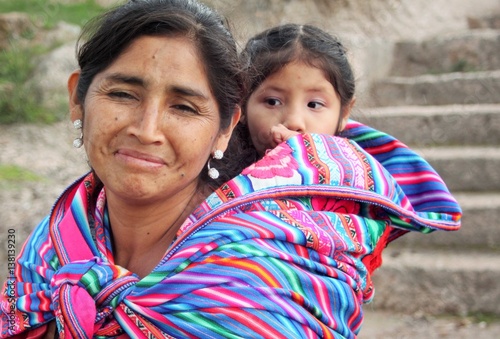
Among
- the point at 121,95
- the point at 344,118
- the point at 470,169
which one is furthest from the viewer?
the point at 470,169

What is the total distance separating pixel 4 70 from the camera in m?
5.59

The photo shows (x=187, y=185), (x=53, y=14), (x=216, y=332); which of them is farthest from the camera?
(x=53, y=14)

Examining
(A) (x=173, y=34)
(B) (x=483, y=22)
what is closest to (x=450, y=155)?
(A) (x=173, y=34)

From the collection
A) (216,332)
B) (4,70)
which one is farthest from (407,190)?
(4,70)

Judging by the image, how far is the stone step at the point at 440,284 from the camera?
3.99 meters

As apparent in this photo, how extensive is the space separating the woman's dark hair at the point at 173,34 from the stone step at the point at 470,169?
3105 millimetres

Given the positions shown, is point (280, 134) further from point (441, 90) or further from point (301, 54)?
point (441, 90)

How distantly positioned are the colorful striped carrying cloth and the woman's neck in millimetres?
63

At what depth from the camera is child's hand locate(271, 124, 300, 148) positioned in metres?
2.10

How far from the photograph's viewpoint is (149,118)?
167 centimetres

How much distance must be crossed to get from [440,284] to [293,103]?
230 centimetres

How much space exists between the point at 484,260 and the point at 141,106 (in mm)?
3077

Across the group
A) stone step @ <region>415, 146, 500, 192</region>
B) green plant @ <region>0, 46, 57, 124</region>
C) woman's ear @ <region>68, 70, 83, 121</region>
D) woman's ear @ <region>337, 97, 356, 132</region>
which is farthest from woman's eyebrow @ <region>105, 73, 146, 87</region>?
green plant @ <region>0, 46, 57, 124</region>

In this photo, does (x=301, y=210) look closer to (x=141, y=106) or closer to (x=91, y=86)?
(x=141, y=106)
